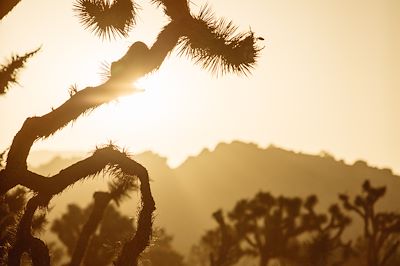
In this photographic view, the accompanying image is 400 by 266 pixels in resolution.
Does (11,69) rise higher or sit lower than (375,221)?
lower

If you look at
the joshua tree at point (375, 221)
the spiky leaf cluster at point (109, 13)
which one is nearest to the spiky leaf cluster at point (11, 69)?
the spiky leaf cluster at point (109, 13)

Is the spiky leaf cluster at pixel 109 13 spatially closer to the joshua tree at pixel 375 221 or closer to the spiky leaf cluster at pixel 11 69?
the spiky leaf cluster at pixel 11 69

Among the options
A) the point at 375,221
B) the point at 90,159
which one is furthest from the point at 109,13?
the point at 375,221

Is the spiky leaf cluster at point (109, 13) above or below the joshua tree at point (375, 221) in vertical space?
below

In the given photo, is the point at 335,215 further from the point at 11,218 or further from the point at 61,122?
the point at 61,122

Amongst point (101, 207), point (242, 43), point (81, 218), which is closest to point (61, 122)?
point (242, 43)

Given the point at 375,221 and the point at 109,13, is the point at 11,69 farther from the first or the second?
the point at 375,221

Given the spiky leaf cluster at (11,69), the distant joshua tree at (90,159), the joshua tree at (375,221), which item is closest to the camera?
the distant joshua tree at (90,159)

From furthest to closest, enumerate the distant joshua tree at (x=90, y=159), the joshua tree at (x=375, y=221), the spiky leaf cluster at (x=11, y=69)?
the joshua tree at (x=375, y=221), the spiky leaf cluster at (x=11, y=69), the distant joshua tree at (x=90, y=159)

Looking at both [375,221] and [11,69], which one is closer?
[11,69]

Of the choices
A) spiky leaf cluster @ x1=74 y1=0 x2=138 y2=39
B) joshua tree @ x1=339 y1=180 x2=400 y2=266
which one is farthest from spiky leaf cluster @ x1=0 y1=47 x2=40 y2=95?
joshua tree @ x1=339 y1=180 x2=400 y2=266

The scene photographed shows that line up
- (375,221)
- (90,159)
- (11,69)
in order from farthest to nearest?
(375,221) → (11,69) → (90,159)

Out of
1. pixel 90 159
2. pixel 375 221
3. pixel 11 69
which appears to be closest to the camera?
pixel 90 159

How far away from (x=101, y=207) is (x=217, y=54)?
20.9 feet
